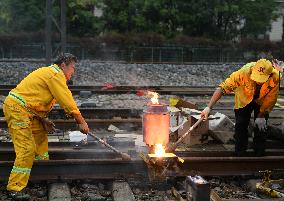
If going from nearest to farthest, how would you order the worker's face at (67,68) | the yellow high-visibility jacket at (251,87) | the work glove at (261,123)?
the worker's face at (67,68), the yellow high-visibility jacket at (251,87), the work glove at (261,123)

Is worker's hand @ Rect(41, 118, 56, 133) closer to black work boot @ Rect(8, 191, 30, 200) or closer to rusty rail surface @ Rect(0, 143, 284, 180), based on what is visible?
rusty rail surface @ Rect(0, 143, 284, 180)

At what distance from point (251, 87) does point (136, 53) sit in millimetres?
22031

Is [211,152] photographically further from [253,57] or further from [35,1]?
[35,1]

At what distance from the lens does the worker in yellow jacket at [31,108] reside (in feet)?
19.5

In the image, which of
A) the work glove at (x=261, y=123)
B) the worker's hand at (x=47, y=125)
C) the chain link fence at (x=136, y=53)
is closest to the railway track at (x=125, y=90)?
the work glove at (x=261, y=123)

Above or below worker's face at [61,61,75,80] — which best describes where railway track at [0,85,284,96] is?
below

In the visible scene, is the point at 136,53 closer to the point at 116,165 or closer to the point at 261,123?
the point at 261,123

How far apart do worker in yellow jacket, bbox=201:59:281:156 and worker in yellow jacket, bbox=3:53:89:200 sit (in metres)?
2.08

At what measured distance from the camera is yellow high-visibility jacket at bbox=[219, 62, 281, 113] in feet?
23.1

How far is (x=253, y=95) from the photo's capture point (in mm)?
7211

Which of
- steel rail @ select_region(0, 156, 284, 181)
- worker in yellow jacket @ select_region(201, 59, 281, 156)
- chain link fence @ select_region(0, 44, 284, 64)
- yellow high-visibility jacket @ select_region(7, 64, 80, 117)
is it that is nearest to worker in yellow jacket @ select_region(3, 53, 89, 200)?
yellow high-visibility jacket @ select_region(7, 64, 80, 117)

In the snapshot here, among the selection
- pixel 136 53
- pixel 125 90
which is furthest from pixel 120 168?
pixel 136 53

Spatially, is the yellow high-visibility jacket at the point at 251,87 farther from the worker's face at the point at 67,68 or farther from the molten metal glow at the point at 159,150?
the worker's face at the point at 67,68

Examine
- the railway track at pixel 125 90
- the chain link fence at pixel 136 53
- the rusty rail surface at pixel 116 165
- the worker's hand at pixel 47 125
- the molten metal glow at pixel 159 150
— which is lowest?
the chain link fence at pixel 136 53
